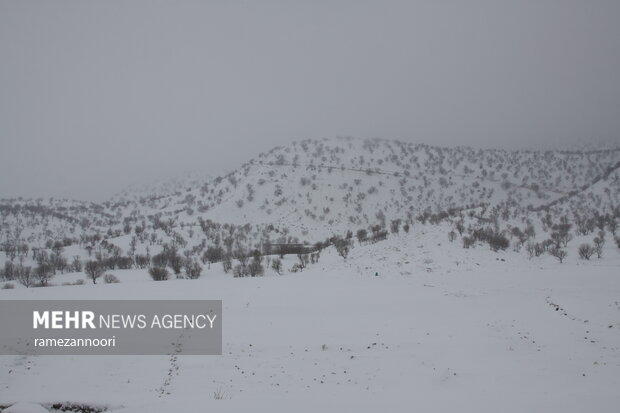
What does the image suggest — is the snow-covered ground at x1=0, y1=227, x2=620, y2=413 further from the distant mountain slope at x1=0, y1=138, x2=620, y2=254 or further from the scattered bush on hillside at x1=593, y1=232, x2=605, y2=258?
the distant mountain slope at x1=0, y1=138, x2=620, y2=254

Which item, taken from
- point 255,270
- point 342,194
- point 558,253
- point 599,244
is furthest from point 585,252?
point 342,194

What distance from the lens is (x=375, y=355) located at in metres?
12.8

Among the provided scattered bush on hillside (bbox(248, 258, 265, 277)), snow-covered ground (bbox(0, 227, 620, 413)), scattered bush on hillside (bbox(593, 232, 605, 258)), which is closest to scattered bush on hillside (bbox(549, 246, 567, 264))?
scattered bush on hillside (bbox(593, 232, 605, 258))

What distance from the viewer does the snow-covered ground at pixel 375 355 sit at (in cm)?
995

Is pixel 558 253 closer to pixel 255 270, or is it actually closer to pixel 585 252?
pixel 585 252

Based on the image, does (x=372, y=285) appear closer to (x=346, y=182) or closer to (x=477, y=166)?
(x=346, y=182)

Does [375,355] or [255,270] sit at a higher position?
[255,270]

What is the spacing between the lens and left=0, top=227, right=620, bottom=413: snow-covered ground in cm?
995

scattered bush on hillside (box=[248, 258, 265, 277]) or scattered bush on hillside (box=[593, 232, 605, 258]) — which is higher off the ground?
scattered bush on hillside (box=[593, 232, 605, 258])

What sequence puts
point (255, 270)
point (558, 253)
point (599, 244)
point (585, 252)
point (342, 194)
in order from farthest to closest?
point (342, 194) → point (255, 270) → point (599, 244) → point (558, 253) → point (585, 252)

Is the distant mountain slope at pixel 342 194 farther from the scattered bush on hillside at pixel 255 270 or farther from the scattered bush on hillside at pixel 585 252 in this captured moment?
the scattered bush on hillside at pixel 585 252

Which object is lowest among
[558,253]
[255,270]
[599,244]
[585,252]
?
[255,270]

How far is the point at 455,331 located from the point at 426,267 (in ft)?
36.7

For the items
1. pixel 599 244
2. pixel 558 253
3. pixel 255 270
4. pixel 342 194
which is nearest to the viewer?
pixel 558 253
